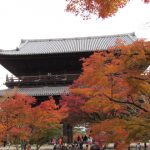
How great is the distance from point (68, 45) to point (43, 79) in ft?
20.1

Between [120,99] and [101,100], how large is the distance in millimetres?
1050

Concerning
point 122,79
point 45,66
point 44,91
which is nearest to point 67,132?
point 44,91

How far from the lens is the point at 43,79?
37625 millimetres

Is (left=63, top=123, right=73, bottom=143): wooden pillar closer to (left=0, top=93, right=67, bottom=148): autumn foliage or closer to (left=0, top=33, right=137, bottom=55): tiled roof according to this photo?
(left=0, top=33, right=137, bottom=55): tiled roof

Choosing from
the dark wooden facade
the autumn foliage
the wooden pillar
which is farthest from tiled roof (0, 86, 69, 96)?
the autumn foliage

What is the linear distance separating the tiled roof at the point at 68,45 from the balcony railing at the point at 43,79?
7.06ft

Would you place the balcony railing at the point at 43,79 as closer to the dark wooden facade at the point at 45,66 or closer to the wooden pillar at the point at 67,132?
the dark wooden facade at the point at 45,66

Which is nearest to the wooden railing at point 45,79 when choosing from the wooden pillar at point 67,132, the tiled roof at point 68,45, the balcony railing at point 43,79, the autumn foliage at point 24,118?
the balcony railing at point 43,79

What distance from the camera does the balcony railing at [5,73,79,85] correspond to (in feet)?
123

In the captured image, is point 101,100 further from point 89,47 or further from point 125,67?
point 89,47

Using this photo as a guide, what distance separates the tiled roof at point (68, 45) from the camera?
3899 centimetres

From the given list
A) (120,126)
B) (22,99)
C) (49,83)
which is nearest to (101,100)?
(120,126)

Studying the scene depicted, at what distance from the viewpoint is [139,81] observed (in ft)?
49.9

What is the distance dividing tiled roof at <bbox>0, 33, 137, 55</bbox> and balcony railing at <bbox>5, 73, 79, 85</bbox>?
2.15m
